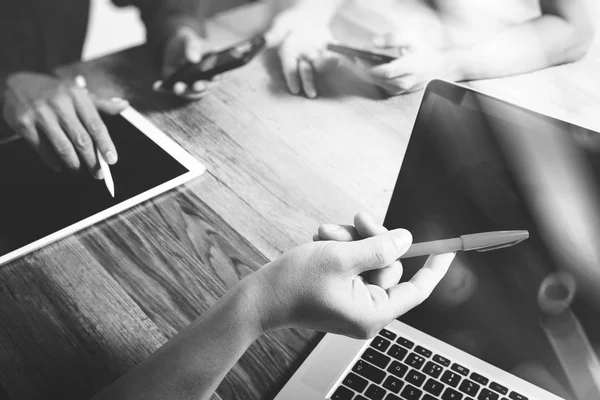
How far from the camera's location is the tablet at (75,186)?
70 cm

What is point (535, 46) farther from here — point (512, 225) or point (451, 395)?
point (451, 395)

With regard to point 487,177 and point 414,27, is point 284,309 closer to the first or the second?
point 487,177

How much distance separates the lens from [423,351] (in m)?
0.59

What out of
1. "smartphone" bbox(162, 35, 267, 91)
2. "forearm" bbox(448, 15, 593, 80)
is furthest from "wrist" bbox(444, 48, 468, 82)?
"smartphone" bbox(162, 35, 267, 91)

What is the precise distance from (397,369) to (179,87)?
24.5 inches

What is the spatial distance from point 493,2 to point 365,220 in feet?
2.71

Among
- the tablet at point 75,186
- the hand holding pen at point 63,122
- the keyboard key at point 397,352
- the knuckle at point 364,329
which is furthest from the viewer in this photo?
the hand holding pen at point 63,122

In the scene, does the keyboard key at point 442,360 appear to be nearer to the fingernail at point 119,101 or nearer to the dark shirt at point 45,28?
the fingernail at point 119,101

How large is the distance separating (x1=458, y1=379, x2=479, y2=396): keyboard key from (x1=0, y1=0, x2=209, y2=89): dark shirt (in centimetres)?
98

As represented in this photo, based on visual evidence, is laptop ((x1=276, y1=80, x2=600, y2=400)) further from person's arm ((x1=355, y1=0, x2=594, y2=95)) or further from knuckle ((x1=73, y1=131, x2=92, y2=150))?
knuckle ((x1=73, y1=131, x2=92, y2=150))

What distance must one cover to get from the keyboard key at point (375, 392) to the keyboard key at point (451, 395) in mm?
67

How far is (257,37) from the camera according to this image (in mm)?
1017

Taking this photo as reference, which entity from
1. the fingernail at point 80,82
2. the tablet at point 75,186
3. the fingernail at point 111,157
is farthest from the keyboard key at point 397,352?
the fingernail at point 80,82

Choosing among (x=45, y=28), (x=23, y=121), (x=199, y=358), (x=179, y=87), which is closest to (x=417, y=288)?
(x=199, y=358)
